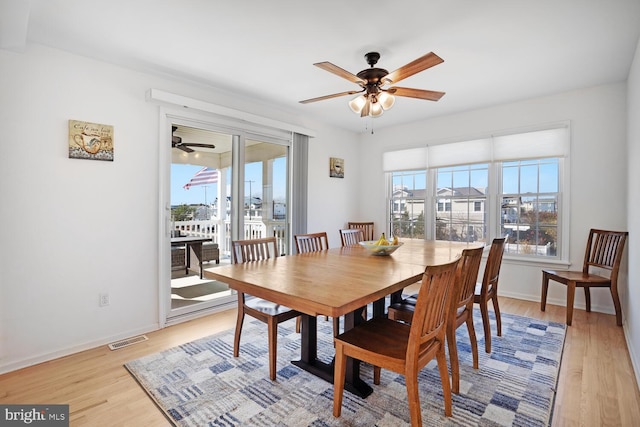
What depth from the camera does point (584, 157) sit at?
11.9 ft

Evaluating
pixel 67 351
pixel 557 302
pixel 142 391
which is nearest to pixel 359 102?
pixel 142 391

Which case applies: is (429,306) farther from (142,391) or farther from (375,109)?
(142,391)

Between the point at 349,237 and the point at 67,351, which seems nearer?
the point at 67,351

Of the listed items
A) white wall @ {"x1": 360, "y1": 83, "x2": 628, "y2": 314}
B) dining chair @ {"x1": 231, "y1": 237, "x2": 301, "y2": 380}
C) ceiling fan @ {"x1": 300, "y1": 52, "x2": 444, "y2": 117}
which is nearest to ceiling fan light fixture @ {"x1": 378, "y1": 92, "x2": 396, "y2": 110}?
ceiling fan @ {"x1": 300, "y1": 52, "x2": 444, "y2": 117}

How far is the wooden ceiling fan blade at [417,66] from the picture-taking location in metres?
2.04

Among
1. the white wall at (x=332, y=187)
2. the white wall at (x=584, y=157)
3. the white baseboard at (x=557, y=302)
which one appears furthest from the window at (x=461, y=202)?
the white wall at (x=332, y=187)

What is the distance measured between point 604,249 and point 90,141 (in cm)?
509

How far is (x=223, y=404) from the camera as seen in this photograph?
1930 millimetres

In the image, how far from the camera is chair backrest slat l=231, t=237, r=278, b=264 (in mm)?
2559

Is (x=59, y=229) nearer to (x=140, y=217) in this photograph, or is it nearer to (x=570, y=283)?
(x=140, y=217)

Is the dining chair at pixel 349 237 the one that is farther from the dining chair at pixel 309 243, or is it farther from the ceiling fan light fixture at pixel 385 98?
the ceiling fan light fixture at pixel 385 98

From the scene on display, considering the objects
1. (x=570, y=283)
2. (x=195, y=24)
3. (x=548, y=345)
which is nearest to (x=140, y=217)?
(x=195, y=24)

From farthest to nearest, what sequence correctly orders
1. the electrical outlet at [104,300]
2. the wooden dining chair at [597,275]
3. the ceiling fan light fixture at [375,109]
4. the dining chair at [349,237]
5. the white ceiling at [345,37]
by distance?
the dining chair at [349,237] → the wooden dining chair at [597,275] → the electrical outlet at [104,300] → the ceiling fan light fixture at [375,109] → the white ceiling at [345,37]

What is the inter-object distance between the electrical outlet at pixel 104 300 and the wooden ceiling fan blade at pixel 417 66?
3.00 m
